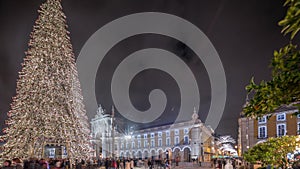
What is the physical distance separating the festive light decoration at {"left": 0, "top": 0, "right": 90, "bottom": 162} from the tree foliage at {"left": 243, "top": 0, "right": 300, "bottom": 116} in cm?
1771

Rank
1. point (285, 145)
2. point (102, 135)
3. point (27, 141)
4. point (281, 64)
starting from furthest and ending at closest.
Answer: point (102, 135)
point (27, 141)
point (285, 145)
point (281, 64)

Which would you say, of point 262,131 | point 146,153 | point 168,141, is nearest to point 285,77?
point 262,131

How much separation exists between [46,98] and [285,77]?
18138mm

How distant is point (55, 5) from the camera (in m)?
19.7

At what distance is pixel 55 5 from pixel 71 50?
139 inches

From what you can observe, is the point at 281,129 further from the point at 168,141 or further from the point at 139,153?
the point at 139,153

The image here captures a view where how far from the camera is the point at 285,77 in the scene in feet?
7.63

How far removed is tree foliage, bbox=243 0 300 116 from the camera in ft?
6.61

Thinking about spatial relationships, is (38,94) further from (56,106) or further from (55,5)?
(55,5)

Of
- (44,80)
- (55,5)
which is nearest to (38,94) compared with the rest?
(44,80)

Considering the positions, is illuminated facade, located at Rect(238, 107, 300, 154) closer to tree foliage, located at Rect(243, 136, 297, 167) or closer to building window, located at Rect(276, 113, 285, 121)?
building window, located at Rect(276, 113, 285, 121)

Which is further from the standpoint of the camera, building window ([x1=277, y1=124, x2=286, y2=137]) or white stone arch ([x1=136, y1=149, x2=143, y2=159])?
white stone arch ([x1=136, y1=149, x2=143, y2=159])

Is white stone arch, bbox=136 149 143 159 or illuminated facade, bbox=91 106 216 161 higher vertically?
illuminated facade, bbox=91 106 216 161

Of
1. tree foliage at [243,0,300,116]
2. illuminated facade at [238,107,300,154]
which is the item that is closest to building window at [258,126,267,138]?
illuminated facade at [238,107,300,154]
